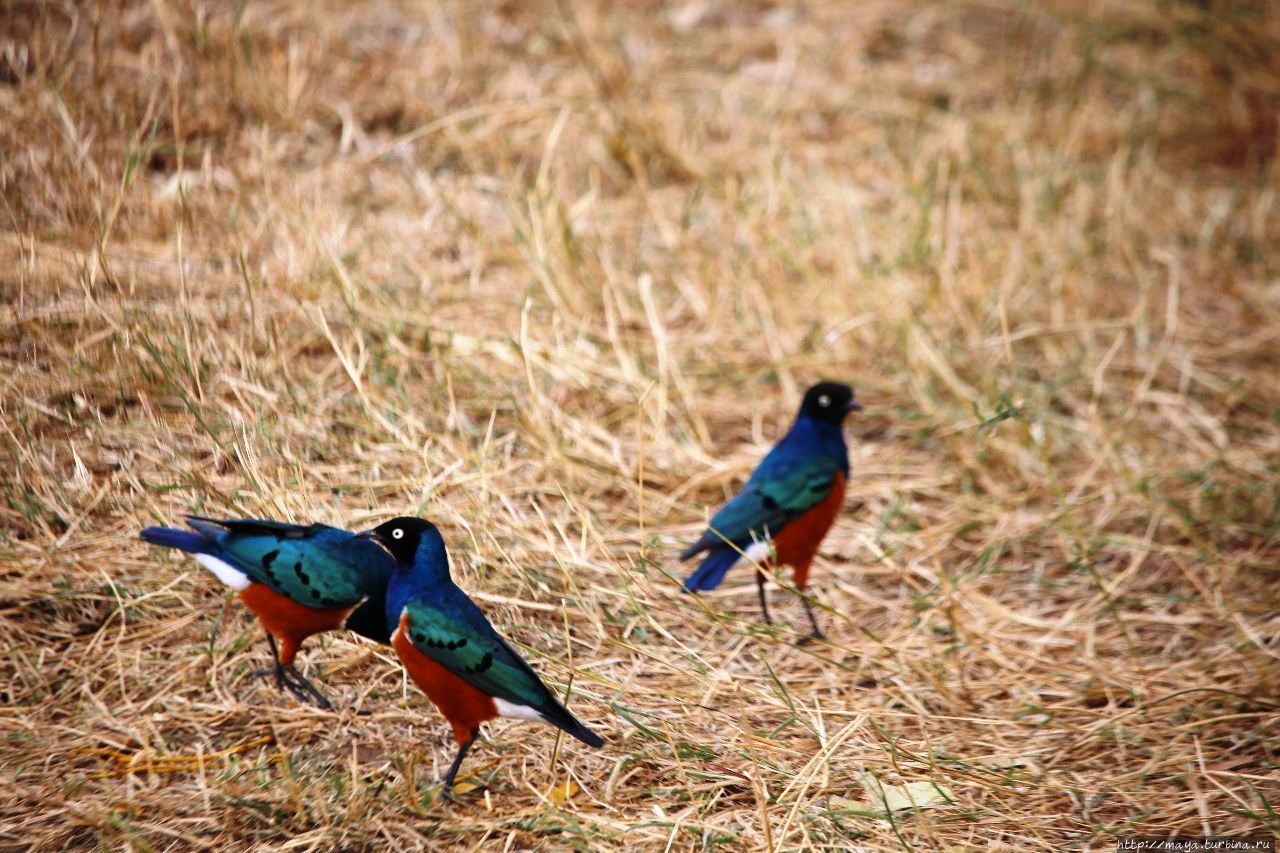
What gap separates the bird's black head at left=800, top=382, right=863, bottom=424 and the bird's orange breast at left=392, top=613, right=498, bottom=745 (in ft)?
5.22

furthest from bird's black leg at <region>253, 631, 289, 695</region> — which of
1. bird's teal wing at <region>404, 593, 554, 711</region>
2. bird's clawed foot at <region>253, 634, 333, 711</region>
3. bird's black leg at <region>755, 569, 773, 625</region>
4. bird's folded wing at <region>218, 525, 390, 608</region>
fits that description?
bird's black leg at <region>755, 569, 773, 625</region>

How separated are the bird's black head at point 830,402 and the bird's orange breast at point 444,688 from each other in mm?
1590

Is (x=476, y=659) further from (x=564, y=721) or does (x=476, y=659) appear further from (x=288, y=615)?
(x=288, y=615)

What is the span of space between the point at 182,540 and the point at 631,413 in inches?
76.6

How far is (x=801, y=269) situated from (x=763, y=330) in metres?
0.32

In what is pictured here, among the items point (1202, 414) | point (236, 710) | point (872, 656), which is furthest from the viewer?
point (1202, 414)

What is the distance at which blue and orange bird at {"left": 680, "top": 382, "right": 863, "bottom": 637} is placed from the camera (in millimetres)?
3334

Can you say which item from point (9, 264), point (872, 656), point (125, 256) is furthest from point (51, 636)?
point (872, 656)

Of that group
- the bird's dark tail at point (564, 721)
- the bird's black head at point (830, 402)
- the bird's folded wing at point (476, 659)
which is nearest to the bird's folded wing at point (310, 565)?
the bird's folded wing at point (476, 659)

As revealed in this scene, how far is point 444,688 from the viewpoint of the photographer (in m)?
2.42

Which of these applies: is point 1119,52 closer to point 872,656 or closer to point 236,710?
point 872,656

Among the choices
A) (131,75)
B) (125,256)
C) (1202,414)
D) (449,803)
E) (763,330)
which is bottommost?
(1202,414)

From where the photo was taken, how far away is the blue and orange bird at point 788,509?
3.33 m

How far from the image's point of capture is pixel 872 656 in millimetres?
3252
